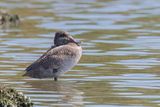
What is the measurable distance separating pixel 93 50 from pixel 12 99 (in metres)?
7.19

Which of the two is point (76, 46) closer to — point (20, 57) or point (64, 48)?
point (64, 48)

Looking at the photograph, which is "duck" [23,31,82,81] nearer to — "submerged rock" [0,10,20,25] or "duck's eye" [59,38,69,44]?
"duck's eye" [59,38,69,44]

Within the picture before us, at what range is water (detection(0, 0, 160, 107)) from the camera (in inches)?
479

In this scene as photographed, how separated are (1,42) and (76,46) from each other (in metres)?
5.32

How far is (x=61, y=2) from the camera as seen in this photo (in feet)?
93.7

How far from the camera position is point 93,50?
57.8ft

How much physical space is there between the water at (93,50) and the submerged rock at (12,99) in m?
0.55

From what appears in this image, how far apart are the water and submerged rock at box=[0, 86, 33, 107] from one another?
1.81 feet

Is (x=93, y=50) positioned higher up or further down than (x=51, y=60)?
further down

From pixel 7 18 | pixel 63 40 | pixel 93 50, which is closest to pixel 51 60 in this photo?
pixel 63 40

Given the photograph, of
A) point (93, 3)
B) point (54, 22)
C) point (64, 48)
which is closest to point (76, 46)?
point (64, 48)

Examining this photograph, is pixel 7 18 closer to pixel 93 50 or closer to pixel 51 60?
pixel 93 50

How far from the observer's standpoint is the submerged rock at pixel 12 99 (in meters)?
10.5

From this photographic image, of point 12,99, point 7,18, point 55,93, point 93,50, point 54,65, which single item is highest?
point 12,99
